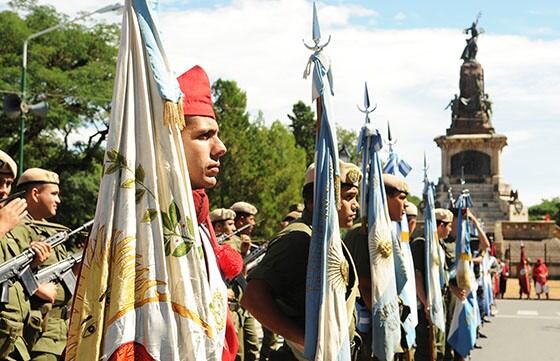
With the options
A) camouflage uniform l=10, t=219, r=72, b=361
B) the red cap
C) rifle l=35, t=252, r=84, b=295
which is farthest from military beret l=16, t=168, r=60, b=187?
the red cap

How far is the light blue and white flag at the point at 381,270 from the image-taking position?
6922 mm

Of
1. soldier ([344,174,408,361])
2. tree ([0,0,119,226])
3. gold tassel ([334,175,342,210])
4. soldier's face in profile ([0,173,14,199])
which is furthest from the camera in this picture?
tree ([0,0,119,226])

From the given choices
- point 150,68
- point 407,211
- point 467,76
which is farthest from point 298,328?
point 467,76

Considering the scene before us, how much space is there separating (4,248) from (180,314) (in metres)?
2.82

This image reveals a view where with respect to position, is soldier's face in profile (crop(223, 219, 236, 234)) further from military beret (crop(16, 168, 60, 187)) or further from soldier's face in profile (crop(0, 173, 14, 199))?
soldier's face in profile (crop(0, 173, 14, 199))

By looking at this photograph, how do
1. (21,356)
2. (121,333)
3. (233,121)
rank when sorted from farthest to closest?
(233,121) < (21,356) < (121,333)

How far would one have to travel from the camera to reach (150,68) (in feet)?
10.6

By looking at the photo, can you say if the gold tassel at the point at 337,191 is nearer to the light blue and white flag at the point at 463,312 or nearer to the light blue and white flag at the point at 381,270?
the light blue and white flag at the point at 381,270

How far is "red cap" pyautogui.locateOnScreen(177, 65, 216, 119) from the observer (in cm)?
363

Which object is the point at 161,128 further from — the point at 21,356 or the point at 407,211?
the point at 407,211

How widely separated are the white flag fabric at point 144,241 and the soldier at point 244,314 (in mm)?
6284

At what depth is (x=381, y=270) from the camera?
701cm

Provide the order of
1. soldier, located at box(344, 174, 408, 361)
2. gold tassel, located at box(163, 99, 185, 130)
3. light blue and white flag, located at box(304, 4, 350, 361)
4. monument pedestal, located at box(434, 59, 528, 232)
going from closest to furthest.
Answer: gold tassel, located at box(163, 99, 185, 130)
light blue and white flag, located at box(304, 4, 350, 361)
soldier, located at box(344, 174, 408, 361)
monument pedestal, located at box(434, 59, 528, 232)

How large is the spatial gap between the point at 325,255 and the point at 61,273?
1968 millimetres
